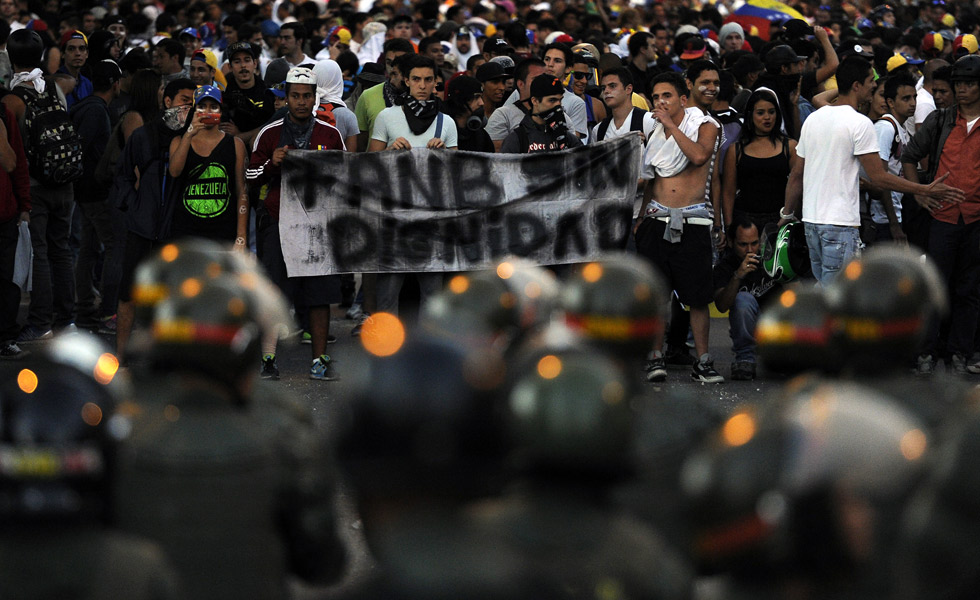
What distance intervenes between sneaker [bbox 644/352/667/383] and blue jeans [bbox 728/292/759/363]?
54 centimetres

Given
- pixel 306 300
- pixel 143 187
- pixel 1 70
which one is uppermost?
pixel 1 70

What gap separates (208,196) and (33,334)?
6.51 ft

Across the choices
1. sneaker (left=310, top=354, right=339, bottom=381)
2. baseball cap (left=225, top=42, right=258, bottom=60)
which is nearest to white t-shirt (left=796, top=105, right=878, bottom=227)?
sneaker (left=310, top=354, right=339, bottom=381)

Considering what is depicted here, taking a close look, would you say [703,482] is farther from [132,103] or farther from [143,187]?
[132,103]

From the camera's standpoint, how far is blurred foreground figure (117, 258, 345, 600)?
119 inches

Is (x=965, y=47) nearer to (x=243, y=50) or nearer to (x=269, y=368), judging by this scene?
(x=243, y=50)

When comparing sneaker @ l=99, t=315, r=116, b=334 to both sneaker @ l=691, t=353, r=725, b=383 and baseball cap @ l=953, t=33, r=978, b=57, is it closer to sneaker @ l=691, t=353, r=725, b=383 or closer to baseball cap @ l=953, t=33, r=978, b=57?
sneaker @ l=691, t=353, r=725, b=383

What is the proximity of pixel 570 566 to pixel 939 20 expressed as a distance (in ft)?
64.1

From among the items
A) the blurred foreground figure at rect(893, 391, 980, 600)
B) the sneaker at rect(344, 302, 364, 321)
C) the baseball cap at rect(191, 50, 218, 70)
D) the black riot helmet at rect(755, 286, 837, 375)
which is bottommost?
the sneaker at rect(344, 302, 364, 321)

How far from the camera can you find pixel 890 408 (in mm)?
2656

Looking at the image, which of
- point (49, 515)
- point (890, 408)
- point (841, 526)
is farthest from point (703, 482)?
point (49, 515)

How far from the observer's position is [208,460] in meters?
3.02

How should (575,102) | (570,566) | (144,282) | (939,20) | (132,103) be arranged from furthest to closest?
(939,20), (575,102), (132,103), (144,282), (570,566)

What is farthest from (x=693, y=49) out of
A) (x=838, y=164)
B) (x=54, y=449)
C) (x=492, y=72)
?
(x=54, y=449)
